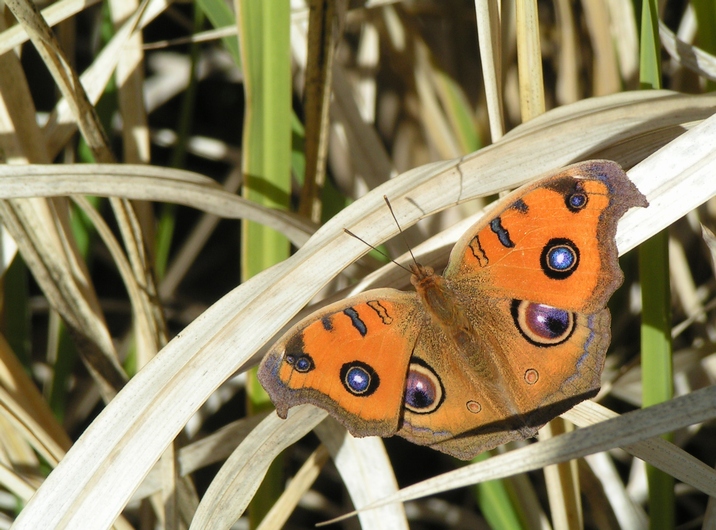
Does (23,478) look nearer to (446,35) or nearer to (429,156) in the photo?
(429,156)

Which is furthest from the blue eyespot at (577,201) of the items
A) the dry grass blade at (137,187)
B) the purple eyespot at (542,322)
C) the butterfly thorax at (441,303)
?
the dry grass blade at (137,187)

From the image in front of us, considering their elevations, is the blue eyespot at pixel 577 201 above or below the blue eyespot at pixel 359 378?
above

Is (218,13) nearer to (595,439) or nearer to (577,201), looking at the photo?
(577,201)

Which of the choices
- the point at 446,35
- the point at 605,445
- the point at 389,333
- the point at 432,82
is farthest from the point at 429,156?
the point at 605,445

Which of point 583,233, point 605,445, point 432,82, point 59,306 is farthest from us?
point 432,82

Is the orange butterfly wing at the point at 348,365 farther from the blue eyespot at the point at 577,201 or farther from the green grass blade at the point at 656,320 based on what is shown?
the green grass blade at the point at 656,320

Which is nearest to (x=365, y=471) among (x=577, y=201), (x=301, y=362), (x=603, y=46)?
(x=301, y=362)

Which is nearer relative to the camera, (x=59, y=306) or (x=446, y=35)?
(x=59, y=306)

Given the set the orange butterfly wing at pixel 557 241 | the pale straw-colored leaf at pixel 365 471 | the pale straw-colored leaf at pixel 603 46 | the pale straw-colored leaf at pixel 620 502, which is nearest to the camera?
the orange butterfly wing at pixel 557 241
